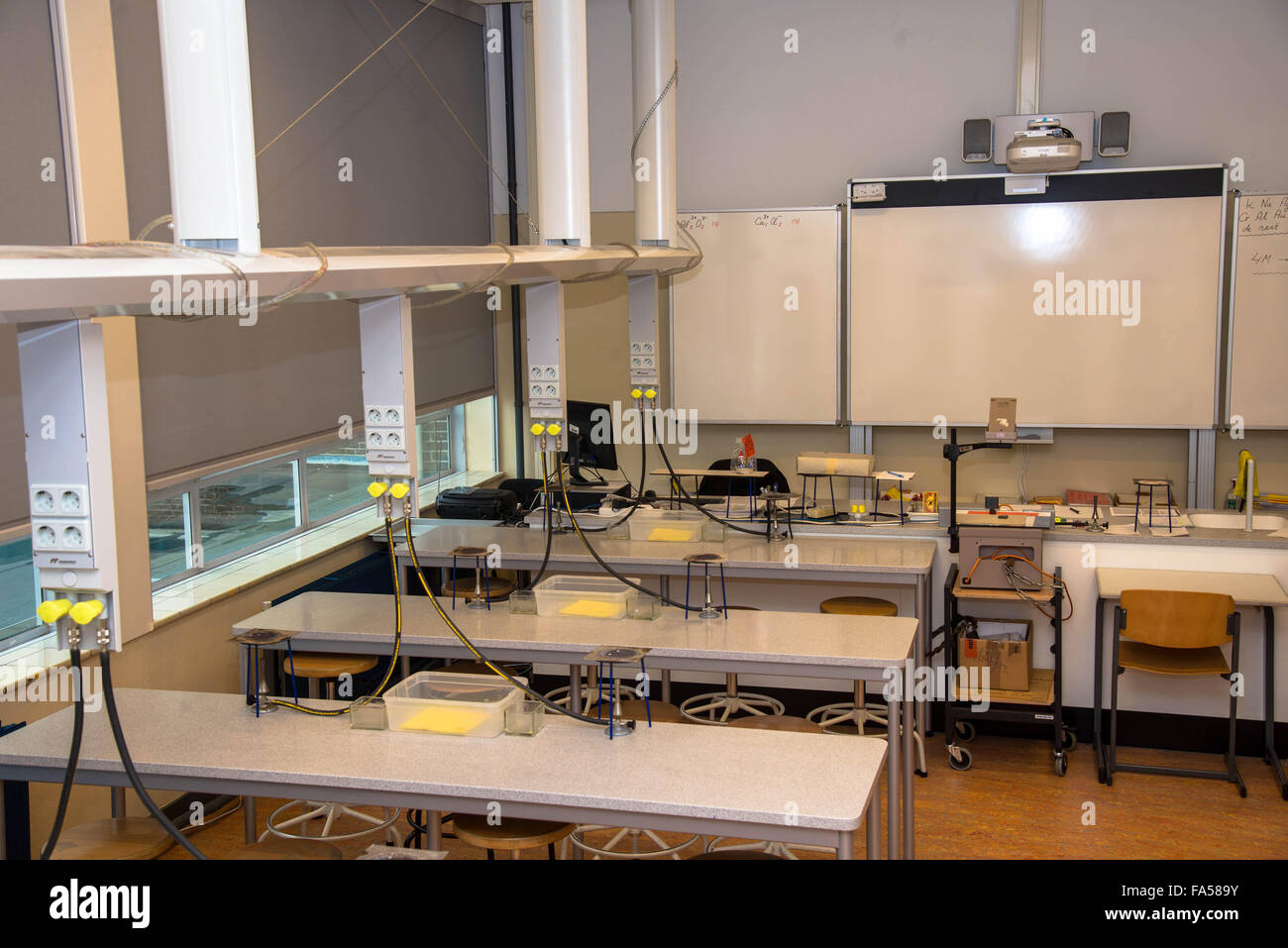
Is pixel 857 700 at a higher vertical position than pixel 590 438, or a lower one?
lower

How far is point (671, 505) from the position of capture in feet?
19.0

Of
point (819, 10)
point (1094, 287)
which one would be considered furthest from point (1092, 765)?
point (819, 10)

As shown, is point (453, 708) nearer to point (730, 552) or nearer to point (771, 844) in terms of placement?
point (771, 844)

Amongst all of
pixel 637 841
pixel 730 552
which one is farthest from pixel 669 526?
pixel 637 841

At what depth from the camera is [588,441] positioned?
5688 mm

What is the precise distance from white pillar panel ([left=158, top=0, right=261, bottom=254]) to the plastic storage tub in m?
1.41

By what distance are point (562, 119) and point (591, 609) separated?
1.76 meters

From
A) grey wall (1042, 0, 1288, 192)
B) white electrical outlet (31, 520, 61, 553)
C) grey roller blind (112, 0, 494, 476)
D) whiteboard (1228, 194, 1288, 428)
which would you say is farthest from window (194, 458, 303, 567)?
whiteboard (1228, 194, 1288, 428)

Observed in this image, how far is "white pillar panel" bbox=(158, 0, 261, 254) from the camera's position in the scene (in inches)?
90.6

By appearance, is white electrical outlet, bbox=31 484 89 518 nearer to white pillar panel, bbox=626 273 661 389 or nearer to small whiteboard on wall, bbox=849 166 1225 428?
white pillar panel, bbox=626 273 661 389

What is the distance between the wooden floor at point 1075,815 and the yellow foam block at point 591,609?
848mm

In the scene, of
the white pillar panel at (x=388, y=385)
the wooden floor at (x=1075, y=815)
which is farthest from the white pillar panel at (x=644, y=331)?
the white pillar panel at (x=388, y=385)

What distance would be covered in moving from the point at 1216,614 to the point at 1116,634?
15.1 inches

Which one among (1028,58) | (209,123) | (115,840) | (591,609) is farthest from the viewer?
(1028,58)
